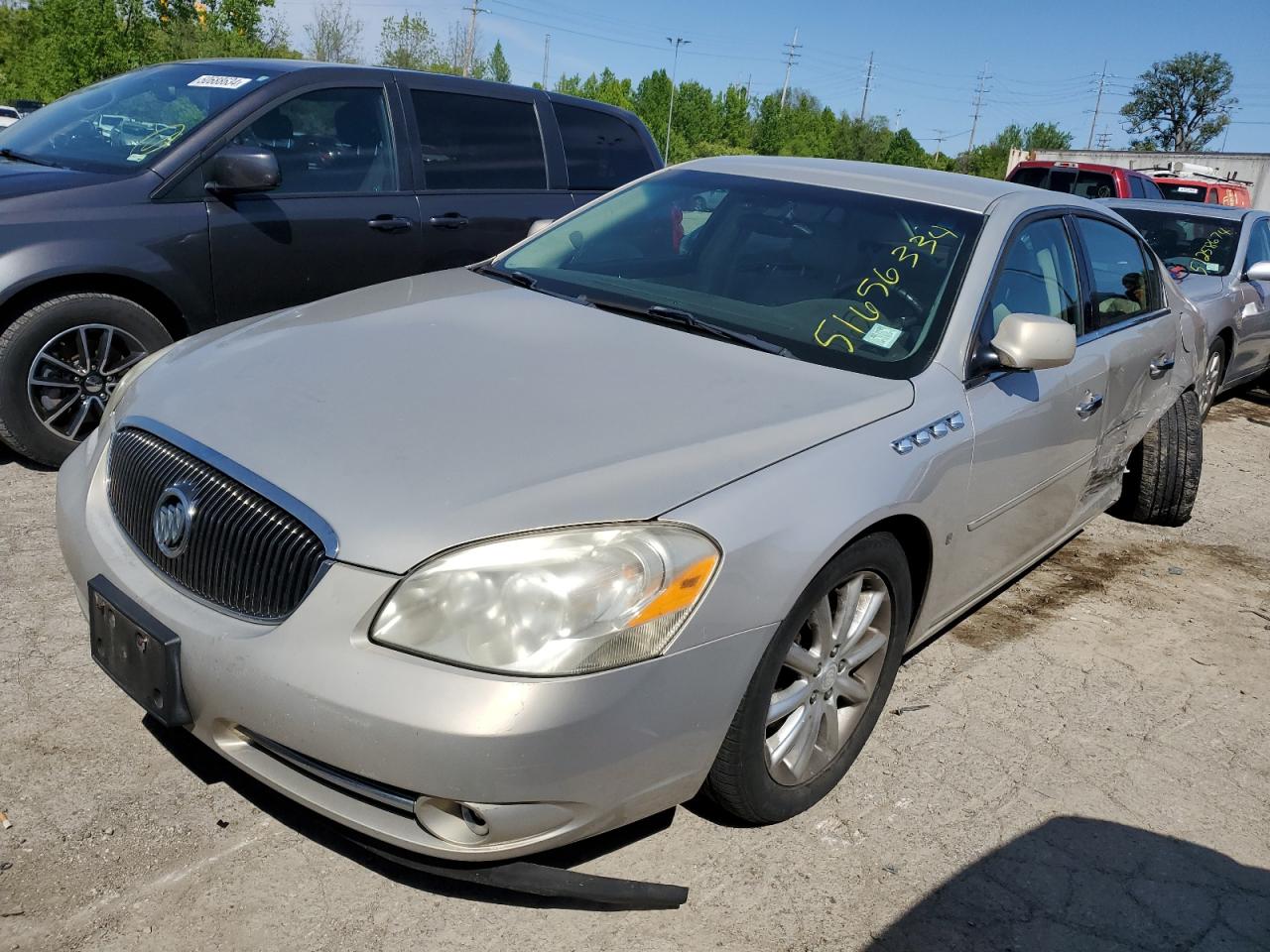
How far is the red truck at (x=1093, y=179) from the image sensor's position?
48.7ft

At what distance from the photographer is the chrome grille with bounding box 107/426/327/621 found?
7.12ft

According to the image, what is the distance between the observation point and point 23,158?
4.95 metres

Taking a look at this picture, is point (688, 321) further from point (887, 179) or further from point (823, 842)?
point (823, 842)

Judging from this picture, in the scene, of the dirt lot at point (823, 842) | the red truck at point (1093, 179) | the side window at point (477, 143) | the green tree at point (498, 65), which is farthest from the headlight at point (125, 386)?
the green tree at point (498, 65)

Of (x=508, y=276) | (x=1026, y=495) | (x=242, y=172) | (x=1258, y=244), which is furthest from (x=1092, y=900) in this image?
(x=1258, y=244)

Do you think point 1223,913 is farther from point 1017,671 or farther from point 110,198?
point 110,198

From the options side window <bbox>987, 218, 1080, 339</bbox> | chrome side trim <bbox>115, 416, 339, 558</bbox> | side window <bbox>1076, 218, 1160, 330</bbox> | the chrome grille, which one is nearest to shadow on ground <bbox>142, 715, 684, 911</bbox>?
the chrome grille

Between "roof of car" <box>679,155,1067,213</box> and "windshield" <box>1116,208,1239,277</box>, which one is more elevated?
"roof of car" <box>679,155,1067,213</box>

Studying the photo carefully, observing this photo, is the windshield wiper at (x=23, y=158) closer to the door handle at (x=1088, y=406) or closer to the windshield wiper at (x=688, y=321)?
the windshield wiper at (x=688, y=321)

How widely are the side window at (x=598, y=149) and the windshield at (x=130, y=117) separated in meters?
1.78

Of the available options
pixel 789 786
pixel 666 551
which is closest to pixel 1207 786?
pixel 789 786

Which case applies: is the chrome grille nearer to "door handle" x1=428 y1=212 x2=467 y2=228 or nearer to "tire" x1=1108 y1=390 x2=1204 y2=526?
"door handle" x1=428 y1=212 x2=467 y2=228

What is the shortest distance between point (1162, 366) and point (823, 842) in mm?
2833

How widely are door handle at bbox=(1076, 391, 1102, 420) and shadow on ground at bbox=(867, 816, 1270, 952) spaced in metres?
1.42
